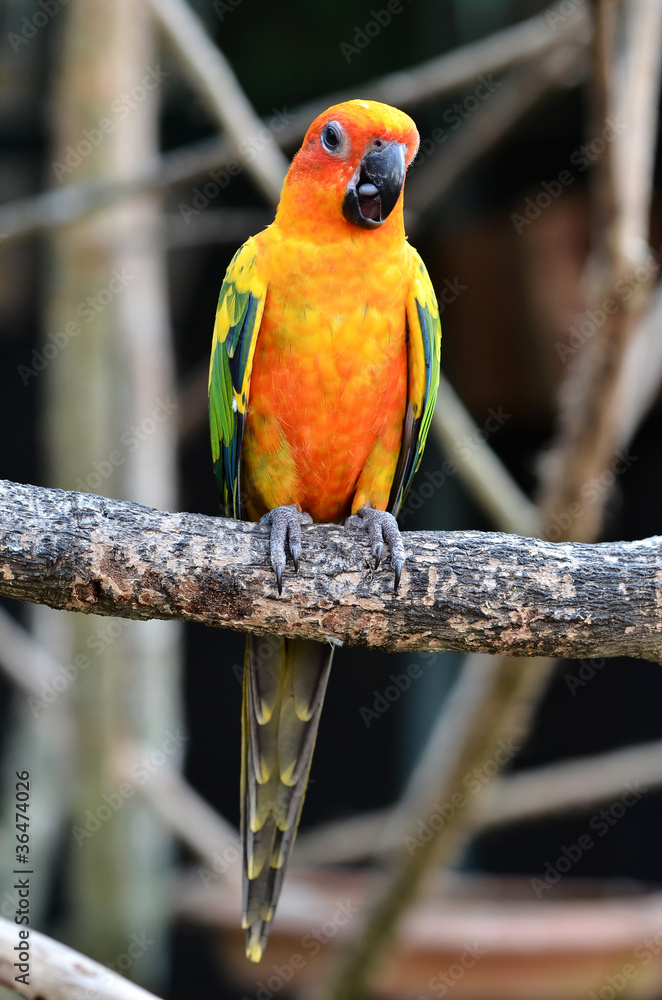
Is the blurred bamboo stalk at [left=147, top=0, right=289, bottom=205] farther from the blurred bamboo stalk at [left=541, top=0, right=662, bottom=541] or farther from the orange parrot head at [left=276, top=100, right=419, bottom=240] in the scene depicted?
the blurred bamboo stalk at [left=541, top=0, right=662, bottom=541]

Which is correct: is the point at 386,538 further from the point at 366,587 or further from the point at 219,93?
the point at 219,93

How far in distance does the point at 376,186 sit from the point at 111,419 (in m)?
1.74

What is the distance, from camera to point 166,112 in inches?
192

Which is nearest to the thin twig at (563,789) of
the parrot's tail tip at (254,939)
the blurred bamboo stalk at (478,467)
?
the blurred bamboo stalk at (478,467)

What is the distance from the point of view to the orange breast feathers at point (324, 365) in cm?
204

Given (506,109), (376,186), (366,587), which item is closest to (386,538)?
(366,587)

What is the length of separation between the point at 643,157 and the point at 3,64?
3.23 metres

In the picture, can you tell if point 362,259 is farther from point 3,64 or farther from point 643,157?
point 3,64

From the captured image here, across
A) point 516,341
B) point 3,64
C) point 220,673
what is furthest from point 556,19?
point 220,673

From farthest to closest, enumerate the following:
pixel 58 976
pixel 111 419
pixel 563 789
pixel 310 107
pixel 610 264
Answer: pixel 111 419
pixel 563 789
pixel 310 107
pixel 610 264
pixel 58 976

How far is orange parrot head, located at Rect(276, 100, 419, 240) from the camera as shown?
Result: 1.97 m

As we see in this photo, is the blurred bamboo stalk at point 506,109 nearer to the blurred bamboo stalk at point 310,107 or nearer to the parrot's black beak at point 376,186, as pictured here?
the blurred bamboo stalk at point 310,107

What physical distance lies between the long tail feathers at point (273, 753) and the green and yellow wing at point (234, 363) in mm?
401

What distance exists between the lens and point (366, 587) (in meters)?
1.65
